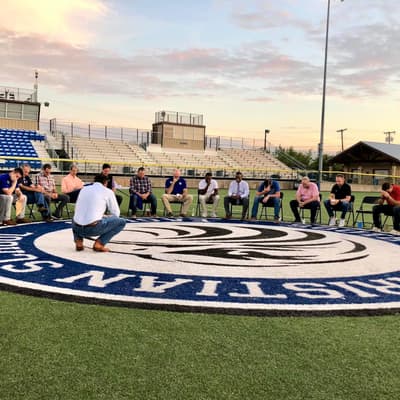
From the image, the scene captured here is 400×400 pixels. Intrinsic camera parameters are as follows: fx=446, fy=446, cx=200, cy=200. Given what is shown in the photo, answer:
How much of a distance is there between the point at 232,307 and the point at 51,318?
5.48 ft

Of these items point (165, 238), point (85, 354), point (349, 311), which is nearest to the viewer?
point (85, 354)

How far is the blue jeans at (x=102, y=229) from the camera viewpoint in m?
6.73

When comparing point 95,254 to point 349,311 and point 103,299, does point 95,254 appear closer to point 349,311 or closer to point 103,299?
A: point 103,299

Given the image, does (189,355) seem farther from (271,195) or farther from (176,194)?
(176,194)

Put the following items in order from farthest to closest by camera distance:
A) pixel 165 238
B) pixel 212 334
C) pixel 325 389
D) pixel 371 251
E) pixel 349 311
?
pixel 165 238
pixel 371 251
pixel 349 311
pixel 212 334
pixel 325 389

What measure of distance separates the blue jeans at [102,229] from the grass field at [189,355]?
251 centimetres

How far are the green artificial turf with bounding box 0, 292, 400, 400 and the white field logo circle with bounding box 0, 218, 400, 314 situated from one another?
449mm

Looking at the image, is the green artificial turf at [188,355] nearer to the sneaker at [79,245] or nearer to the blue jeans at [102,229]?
the blue jeans at [102,229]

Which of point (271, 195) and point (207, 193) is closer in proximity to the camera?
point (271, 195)

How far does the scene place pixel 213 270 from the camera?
19.6 ft

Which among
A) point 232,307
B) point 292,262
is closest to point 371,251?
point 292,262

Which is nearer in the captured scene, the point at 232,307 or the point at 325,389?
the point at 325,389

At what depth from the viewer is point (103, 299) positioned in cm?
449

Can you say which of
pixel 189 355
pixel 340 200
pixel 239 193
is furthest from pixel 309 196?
pixel 189 355
